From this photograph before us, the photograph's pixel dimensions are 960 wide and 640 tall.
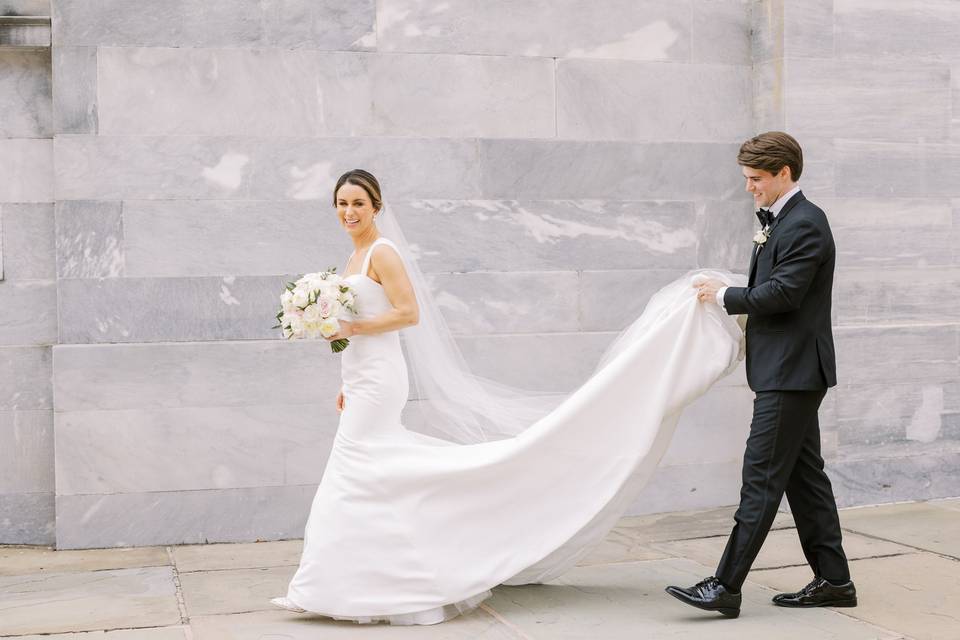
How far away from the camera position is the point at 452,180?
7.50 meters

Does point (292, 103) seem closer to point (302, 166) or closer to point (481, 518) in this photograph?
point (302, 166)

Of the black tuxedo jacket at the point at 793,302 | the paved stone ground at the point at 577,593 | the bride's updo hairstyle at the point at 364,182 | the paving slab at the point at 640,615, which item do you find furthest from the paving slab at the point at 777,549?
the bride's updo hairstyle at the point at 364,182

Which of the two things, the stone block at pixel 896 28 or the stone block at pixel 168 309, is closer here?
the stone block at pixel 168 309

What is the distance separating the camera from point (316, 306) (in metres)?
5.17

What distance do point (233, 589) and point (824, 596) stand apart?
2963 millimetres

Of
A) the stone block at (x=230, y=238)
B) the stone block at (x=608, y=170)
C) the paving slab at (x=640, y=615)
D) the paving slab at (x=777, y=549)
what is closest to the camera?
the paving slab at (x=640, y=615)

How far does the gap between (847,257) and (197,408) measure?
14.8 ft

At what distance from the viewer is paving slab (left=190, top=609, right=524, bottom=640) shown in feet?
16.4

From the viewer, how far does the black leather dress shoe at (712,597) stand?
5.11 m

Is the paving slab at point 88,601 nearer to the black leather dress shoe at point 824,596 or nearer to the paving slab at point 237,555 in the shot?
the paving slab at point 237,555

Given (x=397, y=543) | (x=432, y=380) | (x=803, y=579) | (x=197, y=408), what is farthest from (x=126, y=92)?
(x=803, y=579)

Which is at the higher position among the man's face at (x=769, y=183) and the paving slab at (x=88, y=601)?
the man's face at (x=769, y=183)

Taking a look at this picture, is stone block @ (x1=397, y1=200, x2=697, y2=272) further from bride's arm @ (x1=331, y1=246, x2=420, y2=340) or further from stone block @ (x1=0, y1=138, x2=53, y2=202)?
stone block @ (x1=0, y1=138, x2=53, y2=202)

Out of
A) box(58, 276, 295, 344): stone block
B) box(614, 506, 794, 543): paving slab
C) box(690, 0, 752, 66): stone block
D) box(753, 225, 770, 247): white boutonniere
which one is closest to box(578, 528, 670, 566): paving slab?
box(614, 506, 794, 543): paving slab
